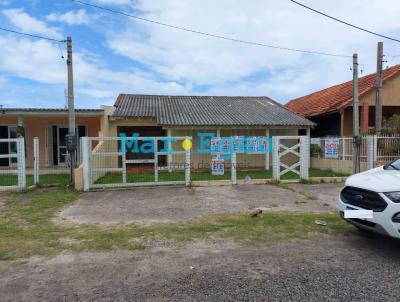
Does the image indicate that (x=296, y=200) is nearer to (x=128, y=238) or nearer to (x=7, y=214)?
(x=128, y=238)

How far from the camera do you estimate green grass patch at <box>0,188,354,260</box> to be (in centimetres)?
530

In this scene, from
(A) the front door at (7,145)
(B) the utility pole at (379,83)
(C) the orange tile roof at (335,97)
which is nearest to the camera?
(B) the utility pole at (379,83)

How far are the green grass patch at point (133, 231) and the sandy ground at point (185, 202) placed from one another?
0.51 metres

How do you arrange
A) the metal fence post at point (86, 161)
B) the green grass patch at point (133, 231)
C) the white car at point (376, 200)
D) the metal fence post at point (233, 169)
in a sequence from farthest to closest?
1. the metal fence post at point (233, 169)
2. the metal fence post at point (86, 161)
3. the green grass patch at point (133, 231)
4. the white car at point (376, 200)

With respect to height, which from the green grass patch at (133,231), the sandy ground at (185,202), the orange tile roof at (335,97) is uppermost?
the orange tile roof at (335,97)

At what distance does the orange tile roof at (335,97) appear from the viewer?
56.9ft

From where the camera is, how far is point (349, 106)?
17.0 metres

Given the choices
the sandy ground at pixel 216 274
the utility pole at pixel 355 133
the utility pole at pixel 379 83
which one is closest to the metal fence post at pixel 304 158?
the utility pole at pixel 355 133

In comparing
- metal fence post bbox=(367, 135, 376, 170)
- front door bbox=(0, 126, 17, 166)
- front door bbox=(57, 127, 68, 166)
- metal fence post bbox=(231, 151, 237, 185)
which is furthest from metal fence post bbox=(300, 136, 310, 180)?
front door bbox=(0, 126, 17, 166)

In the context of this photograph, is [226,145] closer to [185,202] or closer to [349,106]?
[185,202]

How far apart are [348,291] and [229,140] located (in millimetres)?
10917

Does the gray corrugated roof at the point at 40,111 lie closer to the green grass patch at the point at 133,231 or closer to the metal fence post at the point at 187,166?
the metal fence post at the point at 187,166

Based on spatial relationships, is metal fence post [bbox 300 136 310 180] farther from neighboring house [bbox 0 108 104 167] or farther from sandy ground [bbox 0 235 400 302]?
neighboring house [bbox 0 108 104 167]

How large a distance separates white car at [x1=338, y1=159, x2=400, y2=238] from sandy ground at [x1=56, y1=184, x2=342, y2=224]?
2.51 m
